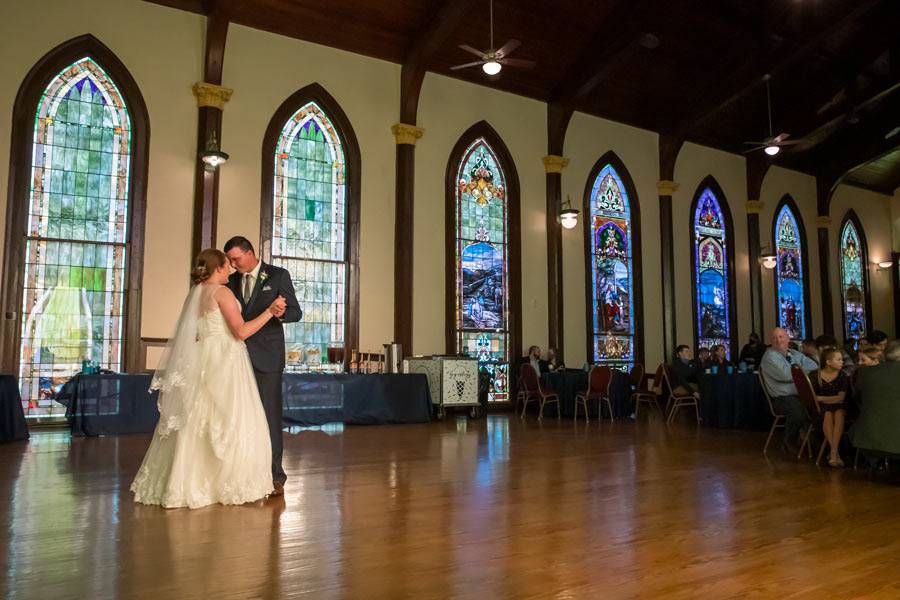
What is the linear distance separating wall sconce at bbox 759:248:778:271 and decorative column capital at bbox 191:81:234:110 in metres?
10.7

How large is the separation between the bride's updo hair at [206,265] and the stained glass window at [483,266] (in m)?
6.99

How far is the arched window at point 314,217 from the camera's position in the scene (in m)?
9.36

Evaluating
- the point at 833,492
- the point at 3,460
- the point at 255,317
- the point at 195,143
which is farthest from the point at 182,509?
the point at 195,143

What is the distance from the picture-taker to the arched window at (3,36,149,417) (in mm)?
7883

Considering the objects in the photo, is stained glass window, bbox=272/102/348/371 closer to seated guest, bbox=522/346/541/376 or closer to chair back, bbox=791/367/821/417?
seated guest, bbox=522/346/541/376

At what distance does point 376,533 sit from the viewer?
117 inches

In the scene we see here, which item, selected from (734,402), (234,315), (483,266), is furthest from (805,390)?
(483,266)

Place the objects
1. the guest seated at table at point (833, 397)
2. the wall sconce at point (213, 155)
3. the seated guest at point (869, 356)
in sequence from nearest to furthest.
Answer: the seated guest at point (869, 356), the guest seated at table at point (833, 397), the wall sconce at point (213, 155)

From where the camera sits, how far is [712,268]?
45.0 ft

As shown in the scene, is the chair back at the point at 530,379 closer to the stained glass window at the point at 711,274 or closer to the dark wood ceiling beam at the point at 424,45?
the dark wood ceiling beam at the point at 424,45

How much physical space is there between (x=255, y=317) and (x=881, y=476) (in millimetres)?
4357

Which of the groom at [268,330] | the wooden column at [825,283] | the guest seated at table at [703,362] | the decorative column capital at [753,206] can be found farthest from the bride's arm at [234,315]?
the wooden column at [825,283]

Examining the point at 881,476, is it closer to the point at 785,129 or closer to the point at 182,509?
the point at 182,509

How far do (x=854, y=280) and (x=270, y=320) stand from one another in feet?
54.6
